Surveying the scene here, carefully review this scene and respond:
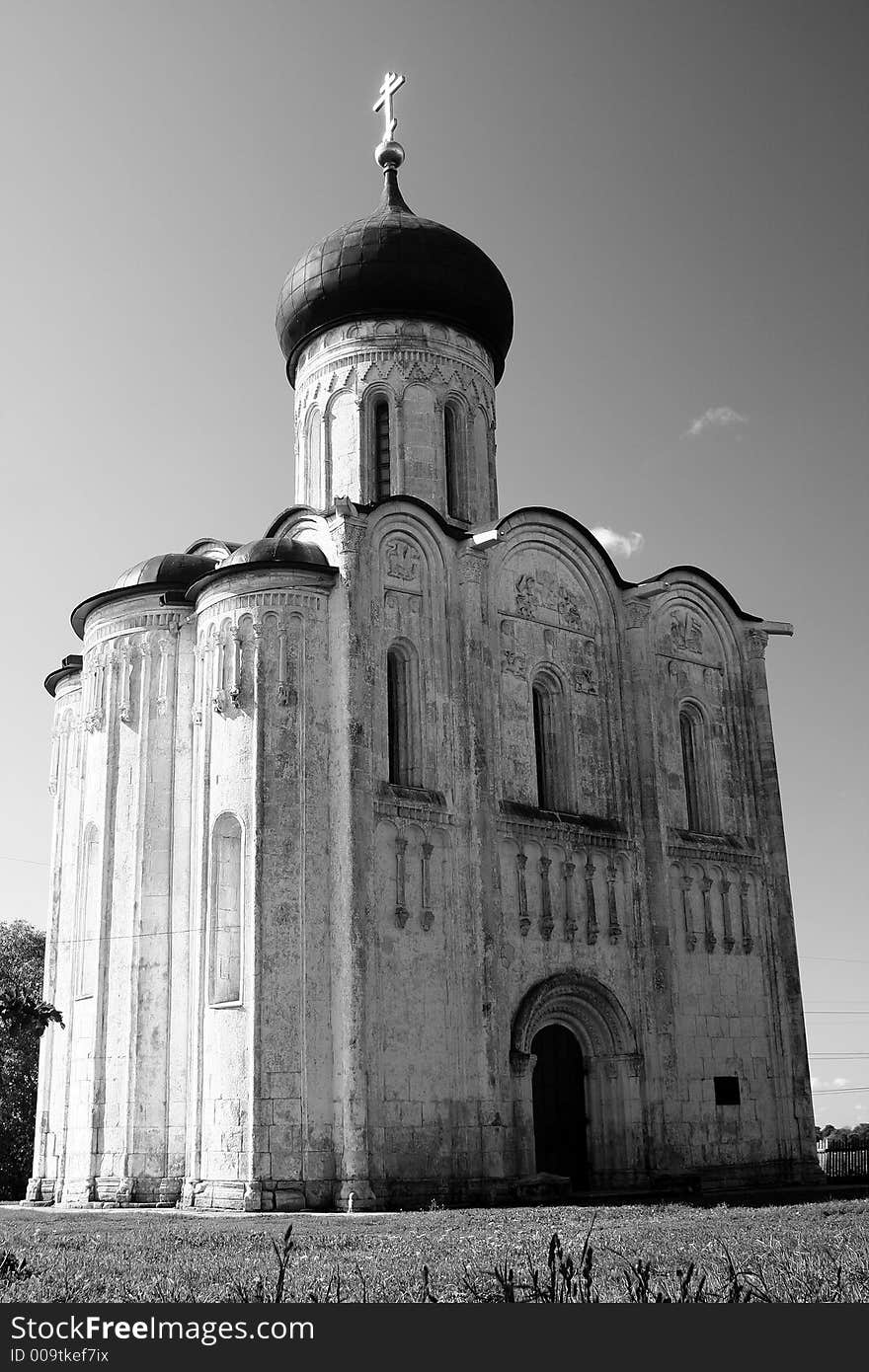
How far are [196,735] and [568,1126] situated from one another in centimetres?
704

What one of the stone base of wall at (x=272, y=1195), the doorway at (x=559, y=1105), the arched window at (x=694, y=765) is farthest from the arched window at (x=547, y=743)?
the stone base of wall at (x=272, y=1195)

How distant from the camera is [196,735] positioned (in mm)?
17203

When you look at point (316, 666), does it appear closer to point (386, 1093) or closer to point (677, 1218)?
point (386, 1093)

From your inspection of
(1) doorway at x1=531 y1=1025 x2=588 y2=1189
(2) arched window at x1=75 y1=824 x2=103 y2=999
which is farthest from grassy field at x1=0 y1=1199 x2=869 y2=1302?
(2) arched window at x1=75 y1=824 x2=103 y2=999

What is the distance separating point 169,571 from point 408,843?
551cm

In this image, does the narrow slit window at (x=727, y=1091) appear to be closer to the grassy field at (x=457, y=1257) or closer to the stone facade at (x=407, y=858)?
the stone facade at (x=407, y=858)

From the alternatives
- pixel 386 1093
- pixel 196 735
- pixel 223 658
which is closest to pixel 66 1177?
pixel 386 1093

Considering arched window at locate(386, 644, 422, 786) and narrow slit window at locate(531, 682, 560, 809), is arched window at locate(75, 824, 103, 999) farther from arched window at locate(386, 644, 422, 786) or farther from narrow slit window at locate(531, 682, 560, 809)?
narrow slit window at locate(531, 682, 560, 809)

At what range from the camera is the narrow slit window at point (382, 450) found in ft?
67.8

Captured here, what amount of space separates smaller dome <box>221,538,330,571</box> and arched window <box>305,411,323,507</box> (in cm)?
394

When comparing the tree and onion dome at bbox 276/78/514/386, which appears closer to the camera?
onion dome at bbox 276/78/514/386

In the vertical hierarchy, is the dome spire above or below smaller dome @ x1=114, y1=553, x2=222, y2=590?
above

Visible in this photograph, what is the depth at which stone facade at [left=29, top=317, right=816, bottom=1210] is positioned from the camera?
1548 cm

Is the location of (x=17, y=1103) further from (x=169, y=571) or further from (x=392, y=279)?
(x=392, y=279)
